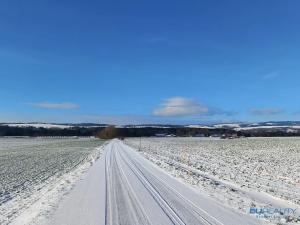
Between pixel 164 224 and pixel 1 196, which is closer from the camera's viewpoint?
pixel 164 224

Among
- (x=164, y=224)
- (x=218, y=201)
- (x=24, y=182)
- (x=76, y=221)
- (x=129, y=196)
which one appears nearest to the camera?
(x=164, y=224)

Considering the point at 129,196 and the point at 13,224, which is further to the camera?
the point at 129,196

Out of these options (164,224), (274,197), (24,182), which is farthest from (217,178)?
(164,224)

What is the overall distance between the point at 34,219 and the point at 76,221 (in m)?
1.22

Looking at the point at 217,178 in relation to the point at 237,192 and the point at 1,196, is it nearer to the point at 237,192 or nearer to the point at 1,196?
the point at 237,192

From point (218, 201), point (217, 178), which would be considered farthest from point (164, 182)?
point (218, 201)

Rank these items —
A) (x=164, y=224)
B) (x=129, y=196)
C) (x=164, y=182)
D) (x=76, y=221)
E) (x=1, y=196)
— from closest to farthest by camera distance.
Answer: (x=164, y=224)
(x=76, y=221)
(x=129, y=196)
(x=1, y=196)
(x=164, y=182)

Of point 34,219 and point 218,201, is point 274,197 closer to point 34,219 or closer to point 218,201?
point 218,201

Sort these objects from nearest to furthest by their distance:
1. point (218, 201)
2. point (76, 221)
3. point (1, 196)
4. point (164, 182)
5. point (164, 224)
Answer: point (164, 224) < point (76, 221) < point (218, 201) < point (1, 196) < point (164, 182)

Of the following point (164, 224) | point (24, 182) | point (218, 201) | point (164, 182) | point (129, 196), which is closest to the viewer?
point (164, 224)

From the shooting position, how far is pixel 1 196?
15.7 metres

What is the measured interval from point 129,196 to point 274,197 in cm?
482

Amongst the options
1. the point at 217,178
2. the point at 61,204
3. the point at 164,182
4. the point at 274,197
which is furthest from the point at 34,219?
the point at 217,178

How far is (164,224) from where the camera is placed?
988 centimetres
